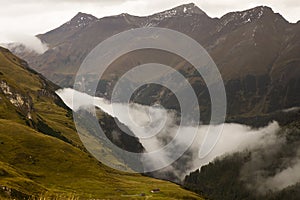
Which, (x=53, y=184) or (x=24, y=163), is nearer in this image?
(x=53, y=184)

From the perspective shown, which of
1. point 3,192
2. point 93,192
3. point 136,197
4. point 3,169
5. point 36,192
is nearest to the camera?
point 3,192

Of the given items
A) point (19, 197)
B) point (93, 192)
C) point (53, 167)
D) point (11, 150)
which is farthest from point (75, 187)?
point (19, 197)

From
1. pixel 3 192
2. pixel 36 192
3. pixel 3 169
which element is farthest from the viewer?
pixel 3 169

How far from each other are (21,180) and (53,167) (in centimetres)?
6601

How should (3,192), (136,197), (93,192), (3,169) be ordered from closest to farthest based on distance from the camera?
(3,192), (3,169), (93,192), (136,197)

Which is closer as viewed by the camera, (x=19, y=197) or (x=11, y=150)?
(x=19, y=197)

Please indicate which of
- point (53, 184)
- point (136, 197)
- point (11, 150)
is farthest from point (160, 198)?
point (11, 150)

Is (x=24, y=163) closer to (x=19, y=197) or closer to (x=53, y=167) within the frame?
(x=53, y=167)

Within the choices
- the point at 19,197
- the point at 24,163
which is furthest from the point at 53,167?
the point at 19,197

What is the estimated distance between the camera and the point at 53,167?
199625 mm

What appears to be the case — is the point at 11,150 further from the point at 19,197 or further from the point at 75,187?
the point at 19,197

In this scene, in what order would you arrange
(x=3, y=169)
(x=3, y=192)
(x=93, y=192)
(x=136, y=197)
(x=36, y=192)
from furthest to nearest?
(x=136, y=197) → (x=93, y=192) → (x=3, y=169) → (x=36, y=192) → (x=3, y=192)

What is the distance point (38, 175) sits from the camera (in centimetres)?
18338

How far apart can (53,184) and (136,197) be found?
111ft
